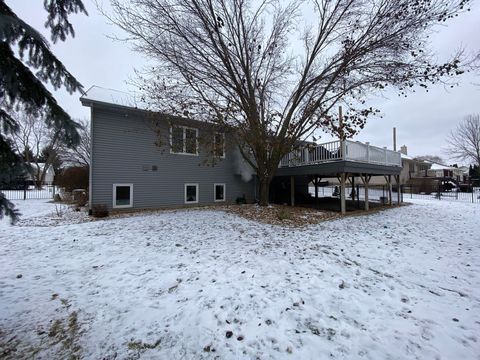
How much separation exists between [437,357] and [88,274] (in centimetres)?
479

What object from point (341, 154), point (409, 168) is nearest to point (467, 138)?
point (409, 168)

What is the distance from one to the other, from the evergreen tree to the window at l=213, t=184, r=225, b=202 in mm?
10413

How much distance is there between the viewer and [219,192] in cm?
1330

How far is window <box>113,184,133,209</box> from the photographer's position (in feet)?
33.8

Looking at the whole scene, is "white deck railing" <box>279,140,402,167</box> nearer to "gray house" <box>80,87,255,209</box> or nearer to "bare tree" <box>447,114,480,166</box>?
"gray house" <box>80,87,255,209</box>

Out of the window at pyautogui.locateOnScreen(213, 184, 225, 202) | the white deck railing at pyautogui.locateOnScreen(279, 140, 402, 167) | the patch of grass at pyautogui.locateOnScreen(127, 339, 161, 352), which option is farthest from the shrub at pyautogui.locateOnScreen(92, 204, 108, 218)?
the white deck railing at pyautogui.locateOnScreen(279, 140, 402, 167)

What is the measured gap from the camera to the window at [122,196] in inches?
405

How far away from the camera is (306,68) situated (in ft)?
33.1

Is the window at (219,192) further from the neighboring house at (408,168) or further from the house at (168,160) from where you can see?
the neighboring house at (408,168)

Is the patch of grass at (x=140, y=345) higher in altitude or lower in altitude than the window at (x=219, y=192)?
lower

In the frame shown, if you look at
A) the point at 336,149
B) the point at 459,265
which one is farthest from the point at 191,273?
the point at 336,149

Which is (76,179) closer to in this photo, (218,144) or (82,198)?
(82,198)

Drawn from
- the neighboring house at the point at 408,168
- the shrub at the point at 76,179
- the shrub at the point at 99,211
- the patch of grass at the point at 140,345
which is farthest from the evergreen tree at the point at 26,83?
the neighboring house at the point at 408,168

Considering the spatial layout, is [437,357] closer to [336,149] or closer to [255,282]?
[255,282]
